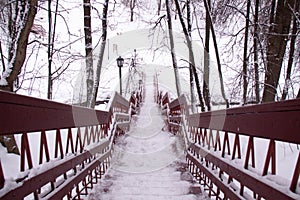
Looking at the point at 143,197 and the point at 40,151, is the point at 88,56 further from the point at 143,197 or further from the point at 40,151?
the point at 40,151

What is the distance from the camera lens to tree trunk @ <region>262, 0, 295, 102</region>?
6453 mm

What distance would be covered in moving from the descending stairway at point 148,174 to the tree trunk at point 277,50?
88.2 inches

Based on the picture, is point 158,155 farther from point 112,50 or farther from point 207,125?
point 112,50

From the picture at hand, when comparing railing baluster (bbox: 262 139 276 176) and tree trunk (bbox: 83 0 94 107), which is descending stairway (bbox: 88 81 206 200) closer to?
tree trunk (bbox: 83 0 94 107)

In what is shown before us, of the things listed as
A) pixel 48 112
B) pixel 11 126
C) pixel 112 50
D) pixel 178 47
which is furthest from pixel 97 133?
pixel 112 50

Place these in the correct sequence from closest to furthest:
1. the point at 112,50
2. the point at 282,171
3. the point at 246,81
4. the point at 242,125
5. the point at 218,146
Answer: the point at 242,125 → the point at 282,171 → the point at 218,146 → the point at 246,81 → the point at 112,50

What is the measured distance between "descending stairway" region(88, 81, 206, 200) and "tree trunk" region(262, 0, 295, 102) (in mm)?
2240

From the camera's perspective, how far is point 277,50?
6.67 meters

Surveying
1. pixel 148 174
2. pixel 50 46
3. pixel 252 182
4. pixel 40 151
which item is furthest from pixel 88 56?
pixel 252 182

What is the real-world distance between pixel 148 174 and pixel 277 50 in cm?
391

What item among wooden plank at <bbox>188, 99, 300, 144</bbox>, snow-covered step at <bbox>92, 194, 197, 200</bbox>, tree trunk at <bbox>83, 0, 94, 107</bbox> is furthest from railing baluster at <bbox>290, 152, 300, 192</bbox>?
tree trunk at <bbox>83, 0, 94, 107</bbox>

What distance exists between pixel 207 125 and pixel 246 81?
407cm

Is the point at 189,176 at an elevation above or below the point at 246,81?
below

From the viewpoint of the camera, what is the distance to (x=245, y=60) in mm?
7793
